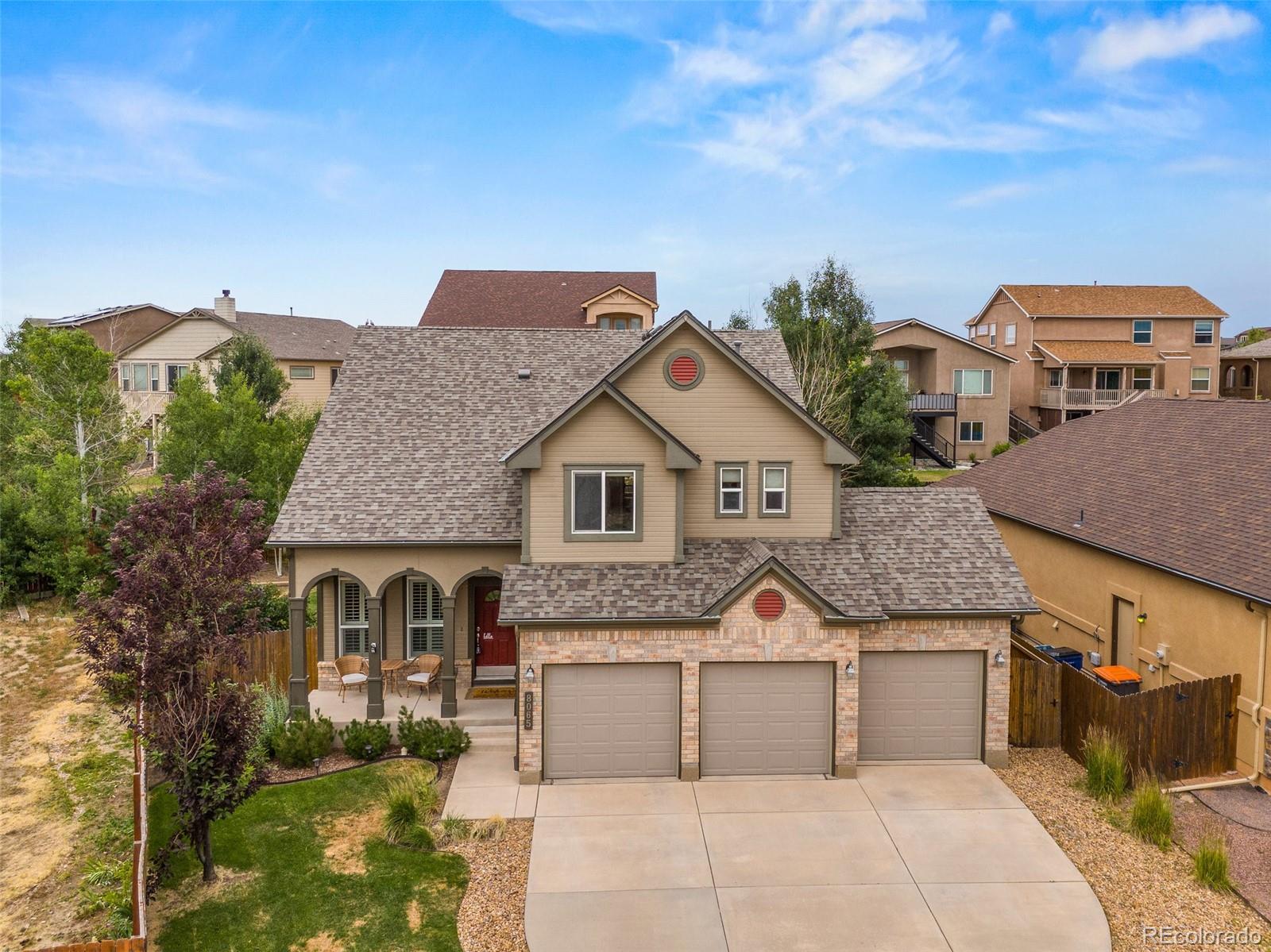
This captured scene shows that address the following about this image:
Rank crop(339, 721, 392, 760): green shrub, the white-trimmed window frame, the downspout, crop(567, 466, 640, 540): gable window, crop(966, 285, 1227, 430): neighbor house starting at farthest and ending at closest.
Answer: crop(966, 285, 1227, 430): neighbor house, the white-trimmed window frame, crop(567, 466, 640, 540): gable window, crop(339, 721, 392, 760): green shrub, the downspout

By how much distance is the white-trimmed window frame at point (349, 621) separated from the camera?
19.3 m

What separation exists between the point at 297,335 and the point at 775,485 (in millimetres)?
41835

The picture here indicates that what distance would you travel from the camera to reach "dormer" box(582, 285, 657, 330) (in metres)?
41.5

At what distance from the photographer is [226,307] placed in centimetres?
5294

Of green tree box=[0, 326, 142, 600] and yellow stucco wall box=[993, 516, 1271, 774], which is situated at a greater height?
green tree box=[0, 326, 142, 600]

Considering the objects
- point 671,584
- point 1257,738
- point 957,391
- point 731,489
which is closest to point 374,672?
point 671,584

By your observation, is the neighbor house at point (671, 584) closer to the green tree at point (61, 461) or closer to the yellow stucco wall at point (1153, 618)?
the yellow stucco wall at point (1153, 618)

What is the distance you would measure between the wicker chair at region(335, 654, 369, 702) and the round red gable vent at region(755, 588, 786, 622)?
29.4 ft

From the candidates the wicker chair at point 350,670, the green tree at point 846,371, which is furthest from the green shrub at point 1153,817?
the green tree at point 846,371

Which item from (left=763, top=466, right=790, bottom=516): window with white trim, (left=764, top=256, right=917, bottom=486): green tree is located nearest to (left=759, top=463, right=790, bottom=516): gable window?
(left=763, top=466, right=790, bottom=516): window with white trim

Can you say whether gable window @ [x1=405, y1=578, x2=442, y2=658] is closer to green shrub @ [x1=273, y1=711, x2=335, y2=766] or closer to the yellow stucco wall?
green shrub @ [x1=273, y1=711, x2=335, y2=766]

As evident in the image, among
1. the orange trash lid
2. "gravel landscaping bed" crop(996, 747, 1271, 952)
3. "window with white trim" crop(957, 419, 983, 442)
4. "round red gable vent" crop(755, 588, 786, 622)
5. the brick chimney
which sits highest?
the brick chimney

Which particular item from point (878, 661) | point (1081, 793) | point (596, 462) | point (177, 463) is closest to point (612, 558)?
point (596, 462)

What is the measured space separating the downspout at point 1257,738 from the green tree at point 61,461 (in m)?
28.4
